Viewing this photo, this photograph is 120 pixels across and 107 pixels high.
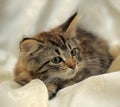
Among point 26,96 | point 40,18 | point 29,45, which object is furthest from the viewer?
point 40,18

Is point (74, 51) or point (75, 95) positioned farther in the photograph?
point (74, 51)

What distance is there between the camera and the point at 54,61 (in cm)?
129

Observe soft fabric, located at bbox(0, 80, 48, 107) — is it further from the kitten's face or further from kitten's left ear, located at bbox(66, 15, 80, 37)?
kitten's left ear, located at bbox(66, 15, 80, 37)

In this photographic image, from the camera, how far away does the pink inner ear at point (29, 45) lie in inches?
48.5

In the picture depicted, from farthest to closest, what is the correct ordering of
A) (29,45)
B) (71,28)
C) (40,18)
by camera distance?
(40,18) → (71,28) → (29,45)

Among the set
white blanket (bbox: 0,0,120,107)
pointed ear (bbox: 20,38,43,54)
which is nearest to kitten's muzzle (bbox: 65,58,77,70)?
pointed ear (bbox: 20,38,43,54)

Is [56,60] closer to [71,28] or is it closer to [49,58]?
[49,58]

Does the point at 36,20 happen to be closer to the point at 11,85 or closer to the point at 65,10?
the point at 65,10

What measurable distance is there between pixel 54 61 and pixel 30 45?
0.11m

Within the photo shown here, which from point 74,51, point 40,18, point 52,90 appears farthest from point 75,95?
point 40,18

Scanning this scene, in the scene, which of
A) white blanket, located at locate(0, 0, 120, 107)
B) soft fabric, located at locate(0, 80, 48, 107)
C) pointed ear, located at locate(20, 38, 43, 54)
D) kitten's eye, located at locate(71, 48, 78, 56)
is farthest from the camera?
white blanket, located at locate(0, 0, 120, 107)

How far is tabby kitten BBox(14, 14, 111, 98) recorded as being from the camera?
128 centimetres

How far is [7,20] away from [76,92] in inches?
21.0

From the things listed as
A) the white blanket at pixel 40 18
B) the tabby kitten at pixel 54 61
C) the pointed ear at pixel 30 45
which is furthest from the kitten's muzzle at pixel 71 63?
the white blanket at pixel 40 18
